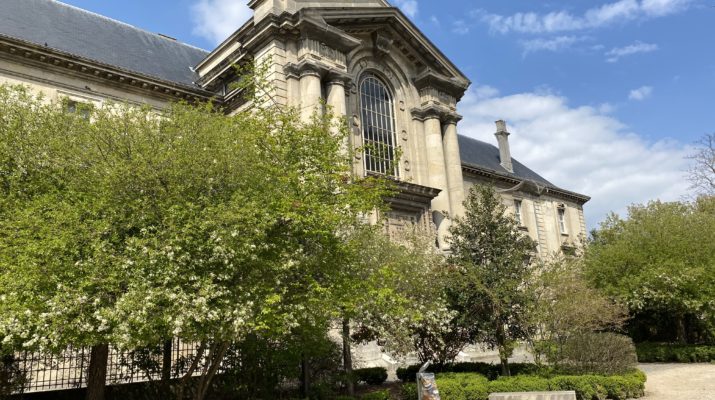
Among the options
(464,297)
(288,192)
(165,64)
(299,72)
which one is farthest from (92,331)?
(165,64)

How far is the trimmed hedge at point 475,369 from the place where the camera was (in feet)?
54.2

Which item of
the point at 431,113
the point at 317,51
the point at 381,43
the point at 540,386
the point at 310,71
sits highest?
the point at 381,43

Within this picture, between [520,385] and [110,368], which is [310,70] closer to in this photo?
[110,368]

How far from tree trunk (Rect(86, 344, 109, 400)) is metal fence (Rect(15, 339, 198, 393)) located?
0.50m

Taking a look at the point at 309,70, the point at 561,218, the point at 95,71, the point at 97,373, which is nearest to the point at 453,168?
the point at 309,70

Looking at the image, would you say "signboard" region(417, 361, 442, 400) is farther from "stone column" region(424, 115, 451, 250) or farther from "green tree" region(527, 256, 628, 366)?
"stone column" region(424, 115, 451, 250)

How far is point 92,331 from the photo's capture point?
881cm

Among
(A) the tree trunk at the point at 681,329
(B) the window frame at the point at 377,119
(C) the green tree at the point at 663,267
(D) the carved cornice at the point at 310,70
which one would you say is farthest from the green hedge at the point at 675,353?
(D) the carved cornice at the point at 310,70

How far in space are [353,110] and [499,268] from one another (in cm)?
1236

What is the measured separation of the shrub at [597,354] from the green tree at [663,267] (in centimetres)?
588

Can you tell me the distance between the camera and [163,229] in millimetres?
9570

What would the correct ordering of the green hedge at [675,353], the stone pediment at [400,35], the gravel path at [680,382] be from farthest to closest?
the stone pediment at [400,35], the green hedge at [675,353], the gravel path at [680,382]

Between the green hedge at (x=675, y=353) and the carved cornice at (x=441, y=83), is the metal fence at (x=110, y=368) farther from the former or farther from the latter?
the carved cornice at (x=441, y=83)

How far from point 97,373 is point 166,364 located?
1812 millimetres
